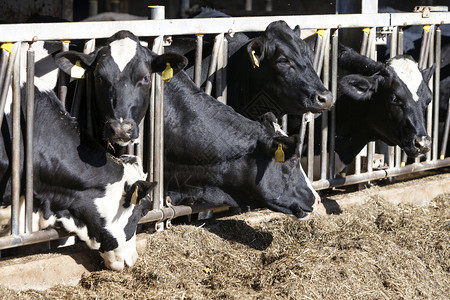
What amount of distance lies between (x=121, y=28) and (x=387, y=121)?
9.35ft

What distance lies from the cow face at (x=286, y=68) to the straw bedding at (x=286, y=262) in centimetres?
99

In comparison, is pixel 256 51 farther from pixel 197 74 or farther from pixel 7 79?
pixel 7 79

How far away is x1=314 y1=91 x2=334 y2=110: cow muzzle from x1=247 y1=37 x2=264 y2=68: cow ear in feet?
2.00

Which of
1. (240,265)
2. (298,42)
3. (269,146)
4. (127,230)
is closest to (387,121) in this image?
(298,42)

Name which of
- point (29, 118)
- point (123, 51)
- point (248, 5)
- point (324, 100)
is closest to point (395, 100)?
point (324, 100)

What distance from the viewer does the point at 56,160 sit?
17.2 feet

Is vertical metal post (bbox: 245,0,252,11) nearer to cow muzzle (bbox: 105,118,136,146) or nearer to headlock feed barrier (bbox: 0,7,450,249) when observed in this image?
headlock feed barrier (bbox: 0,7,450,249)

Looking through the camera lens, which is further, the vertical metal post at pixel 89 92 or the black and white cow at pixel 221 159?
the black and white cow at pixel 221 159

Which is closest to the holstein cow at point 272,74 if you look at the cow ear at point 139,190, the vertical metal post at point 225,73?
the vertical metal post at point 225,73

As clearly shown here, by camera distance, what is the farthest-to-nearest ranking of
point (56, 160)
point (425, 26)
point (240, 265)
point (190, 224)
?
point (425, 26), point (190, 224), point (240, 265), point (56, 160)

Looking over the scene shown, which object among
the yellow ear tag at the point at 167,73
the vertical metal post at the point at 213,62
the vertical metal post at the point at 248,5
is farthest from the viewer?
the vertical metal post at the point at 248,5

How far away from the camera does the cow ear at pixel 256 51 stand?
6672 millimetres

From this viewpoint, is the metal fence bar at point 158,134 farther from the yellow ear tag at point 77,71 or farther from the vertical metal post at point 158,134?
the yellow ear tag at point 77,71

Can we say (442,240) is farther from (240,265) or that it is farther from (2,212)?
(2,212)
